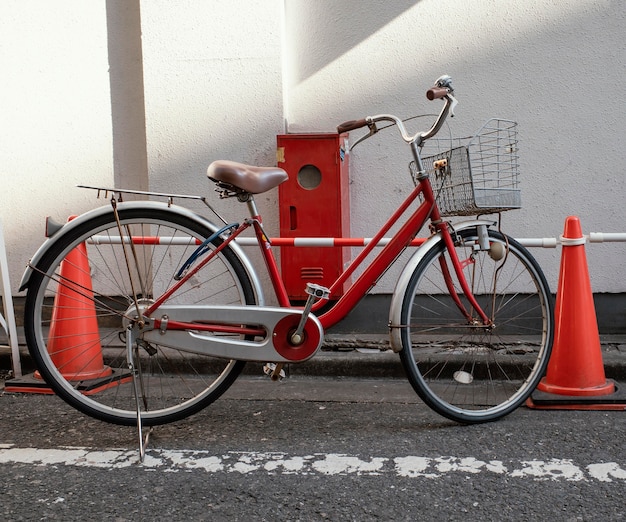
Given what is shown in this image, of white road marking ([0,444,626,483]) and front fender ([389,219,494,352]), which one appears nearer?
white road marking ([0,444,626,483])

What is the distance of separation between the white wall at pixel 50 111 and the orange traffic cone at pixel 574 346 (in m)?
3.57

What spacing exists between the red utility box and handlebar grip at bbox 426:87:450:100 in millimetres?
1714

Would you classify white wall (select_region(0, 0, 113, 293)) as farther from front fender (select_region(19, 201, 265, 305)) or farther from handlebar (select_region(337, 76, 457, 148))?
handlebar (select_region(337, 76, 457, 148))

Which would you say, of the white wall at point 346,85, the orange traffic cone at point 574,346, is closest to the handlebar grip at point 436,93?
the orange traffic cone at point 574,346

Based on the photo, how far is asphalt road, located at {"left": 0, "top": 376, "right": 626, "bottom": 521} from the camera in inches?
94.0

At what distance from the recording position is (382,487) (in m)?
2.54

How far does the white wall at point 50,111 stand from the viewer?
17.6ft

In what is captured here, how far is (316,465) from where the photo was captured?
109 inches

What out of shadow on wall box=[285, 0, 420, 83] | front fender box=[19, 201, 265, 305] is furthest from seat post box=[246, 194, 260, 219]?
shadow on wall box=[285, 0, 420, 83]

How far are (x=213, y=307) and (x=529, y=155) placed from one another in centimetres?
296

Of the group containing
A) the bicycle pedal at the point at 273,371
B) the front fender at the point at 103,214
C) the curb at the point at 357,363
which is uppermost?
the front fender at the point at 103,214

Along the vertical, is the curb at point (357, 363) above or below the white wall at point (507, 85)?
below

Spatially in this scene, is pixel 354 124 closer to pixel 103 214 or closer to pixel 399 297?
pixel 399 297

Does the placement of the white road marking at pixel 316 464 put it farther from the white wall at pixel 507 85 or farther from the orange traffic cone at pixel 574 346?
the white wall at pixel 507 85
